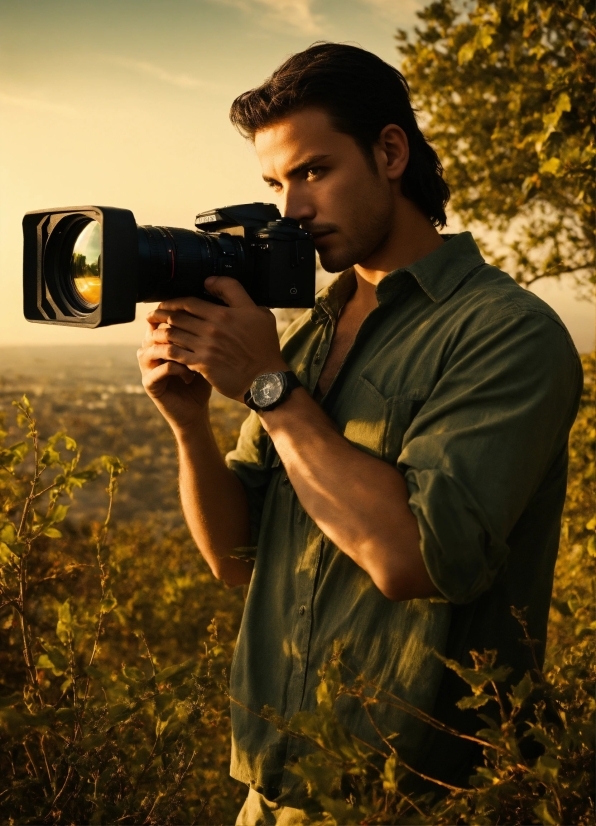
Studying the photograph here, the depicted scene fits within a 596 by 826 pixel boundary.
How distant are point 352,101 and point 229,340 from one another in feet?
1.93

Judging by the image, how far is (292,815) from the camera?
1.52m

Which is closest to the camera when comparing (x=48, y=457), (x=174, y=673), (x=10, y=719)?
(x=10, y=719)

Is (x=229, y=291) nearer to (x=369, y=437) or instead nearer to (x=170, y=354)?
(x=170, y=354)

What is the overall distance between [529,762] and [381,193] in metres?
1.06

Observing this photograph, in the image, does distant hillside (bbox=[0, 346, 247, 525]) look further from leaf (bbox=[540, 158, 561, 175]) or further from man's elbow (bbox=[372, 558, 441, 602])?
man's elbow (bbox=[372, 558, 441, 602])

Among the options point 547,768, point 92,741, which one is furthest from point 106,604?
point 547,768

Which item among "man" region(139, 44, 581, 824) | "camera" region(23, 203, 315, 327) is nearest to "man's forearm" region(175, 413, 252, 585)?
"man" region(139, 44, 581, 824)

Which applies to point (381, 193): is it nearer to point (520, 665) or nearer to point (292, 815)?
point (520, 665)

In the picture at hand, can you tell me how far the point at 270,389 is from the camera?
1.48m

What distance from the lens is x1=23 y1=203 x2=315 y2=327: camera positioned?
1.49 m

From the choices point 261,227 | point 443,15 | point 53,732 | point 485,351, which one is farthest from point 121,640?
point 443,15

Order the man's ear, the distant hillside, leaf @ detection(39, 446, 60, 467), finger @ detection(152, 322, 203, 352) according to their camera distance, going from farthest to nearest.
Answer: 1. the distant hillside
2. leaf @ detection(39, 446, 60, 467)
3. the man's ear
4. finger @ detection(152, 322, 203, 352)

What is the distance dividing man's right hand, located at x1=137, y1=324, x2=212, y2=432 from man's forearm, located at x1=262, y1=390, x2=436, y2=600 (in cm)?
29

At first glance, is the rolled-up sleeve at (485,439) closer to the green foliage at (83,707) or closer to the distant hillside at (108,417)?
the green foliage at (83,707)
